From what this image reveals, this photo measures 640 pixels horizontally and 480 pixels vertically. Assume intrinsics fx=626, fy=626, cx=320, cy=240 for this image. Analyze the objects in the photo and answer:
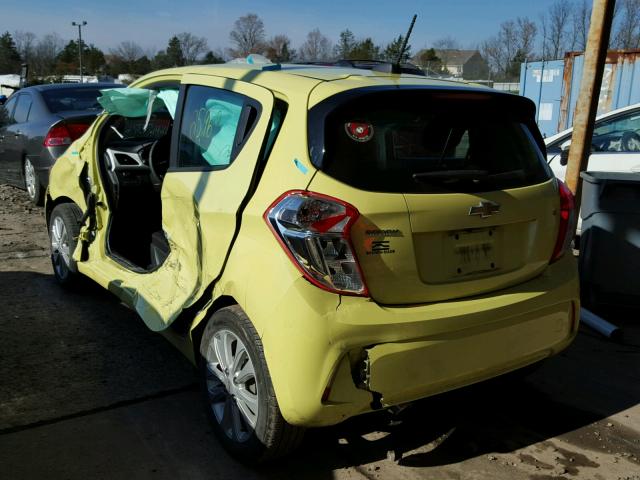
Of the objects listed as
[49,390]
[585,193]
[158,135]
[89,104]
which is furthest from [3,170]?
[585,193]

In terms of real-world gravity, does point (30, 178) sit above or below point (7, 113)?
below

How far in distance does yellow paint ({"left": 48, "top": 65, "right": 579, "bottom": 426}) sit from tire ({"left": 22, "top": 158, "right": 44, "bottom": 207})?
5960 millimetres

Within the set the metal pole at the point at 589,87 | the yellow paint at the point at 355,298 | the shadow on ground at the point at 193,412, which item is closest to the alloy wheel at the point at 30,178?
the shadow on ground at the point at 193,412

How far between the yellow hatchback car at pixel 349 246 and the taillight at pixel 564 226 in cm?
1

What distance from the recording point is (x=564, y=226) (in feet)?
10.2

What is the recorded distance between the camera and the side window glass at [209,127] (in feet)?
10.2

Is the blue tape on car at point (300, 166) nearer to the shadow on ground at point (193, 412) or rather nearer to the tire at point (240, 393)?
the tire at point (240, 393)

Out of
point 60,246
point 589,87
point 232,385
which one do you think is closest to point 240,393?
point 232,385

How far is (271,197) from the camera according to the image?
2.62 m

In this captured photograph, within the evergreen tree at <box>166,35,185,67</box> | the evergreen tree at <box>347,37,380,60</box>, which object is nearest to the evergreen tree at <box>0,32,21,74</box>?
the evergreen tree at <box>166,35,185,67</box>

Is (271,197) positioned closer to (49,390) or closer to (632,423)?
(49,390)

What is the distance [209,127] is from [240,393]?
140 cm

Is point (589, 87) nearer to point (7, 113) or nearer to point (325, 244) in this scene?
point (325, 244)

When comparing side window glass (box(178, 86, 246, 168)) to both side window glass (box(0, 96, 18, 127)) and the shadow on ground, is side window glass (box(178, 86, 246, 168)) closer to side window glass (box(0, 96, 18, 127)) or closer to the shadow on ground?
the shadow on ground
